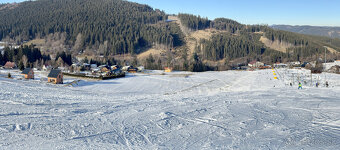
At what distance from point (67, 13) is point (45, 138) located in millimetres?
157856

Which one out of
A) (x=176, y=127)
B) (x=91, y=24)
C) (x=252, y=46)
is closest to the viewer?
(x=176, y=127)

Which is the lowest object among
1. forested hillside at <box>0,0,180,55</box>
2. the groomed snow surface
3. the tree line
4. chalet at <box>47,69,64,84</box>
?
the groomed snow surface

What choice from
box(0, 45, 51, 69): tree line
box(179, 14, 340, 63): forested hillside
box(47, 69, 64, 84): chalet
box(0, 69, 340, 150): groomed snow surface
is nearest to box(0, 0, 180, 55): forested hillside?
box(179, 14, 340, 63): forested hillside

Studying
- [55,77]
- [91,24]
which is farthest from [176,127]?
[91,24]

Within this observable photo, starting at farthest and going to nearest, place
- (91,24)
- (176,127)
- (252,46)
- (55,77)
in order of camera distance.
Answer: (91,24)
(252,46)
(55,77)
(176,127)

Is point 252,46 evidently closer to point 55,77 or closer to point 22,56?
point 22,56

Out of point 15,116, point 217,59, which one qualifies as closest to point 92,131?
point 15,116

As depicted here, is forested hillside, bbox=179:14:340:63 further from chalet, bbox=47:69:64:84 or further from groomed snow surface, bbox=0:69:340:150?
groomed snow surface, bbox=0:69:340:150

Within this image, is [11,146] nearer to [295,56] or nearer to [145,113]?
[145,113]

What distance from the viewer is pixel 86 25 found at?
129 meters

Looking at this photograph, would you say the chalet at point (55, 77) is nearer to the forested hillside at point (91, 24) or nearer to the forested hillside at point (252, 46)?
the forested hillside at point (252, 46)

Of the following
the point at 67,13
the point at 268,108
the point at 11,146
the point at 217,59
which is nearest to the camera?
the point at 11,146

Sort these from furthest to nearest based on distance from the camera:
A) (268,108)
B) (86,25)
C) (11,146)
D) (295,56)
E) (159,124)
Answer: (86,25), (295,56), (268,108), (159,124), (11,146)

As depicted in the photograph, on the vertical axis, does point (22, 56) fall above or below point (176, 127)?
above
